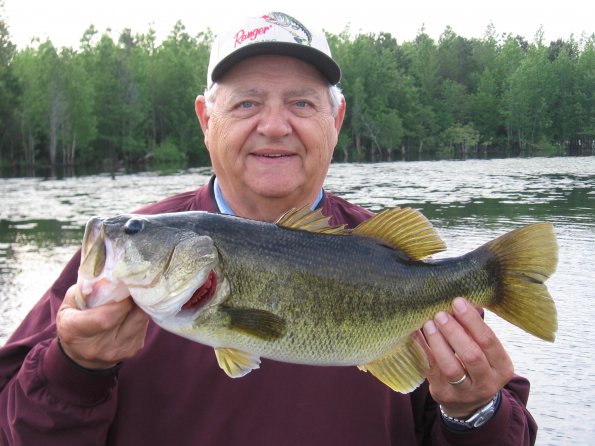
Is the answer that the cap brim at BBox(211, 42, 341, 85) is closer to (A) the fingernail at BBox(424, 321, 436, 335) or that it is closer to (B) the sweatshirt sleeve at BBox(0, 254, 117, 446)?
(A) the fingernail at BBox(424, 321, 436, 335)

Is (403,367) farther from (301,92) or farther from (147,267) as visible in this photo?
(301,92)

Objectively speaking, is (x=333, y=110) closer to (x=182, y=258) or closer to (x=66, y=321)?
(x=182, y=258)

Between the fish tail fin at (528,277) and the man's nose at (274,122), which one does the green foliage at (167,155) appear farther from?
the fish tail fin at (528,277)

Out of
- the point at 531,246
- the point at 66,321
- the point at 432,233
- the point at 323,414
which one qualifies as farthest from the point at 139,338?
the point at 531,246

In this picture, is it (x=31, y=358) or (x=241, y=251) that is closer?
(x=241, y=251)

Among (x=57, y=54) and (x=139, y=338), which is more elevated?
(x=57, y=54)

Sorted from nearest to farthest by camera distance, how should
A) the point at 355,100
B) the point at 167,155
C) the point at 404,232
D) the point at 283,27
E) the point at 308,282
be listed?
the point at 308,282 → the point at 404,232 → the point at 283,27 → the point at 167,155 → the point at 355,100

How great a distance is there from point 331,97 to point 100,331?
1798mm

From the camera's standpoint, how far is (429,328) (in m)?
2.71

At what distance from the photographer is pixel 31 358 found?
2859 millimetres

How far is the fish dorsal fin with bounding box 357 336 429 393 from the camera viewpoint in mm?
2766

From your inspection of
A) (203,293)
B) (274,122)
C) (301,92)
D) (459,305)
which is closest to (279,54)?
(301,92)

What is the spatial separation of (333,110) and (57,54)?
6348 cm

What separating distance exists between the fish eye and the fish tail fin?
1.41 meters
